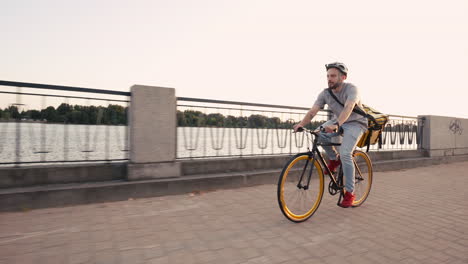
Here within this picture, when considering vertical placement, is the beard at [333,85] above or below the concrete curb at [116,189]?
above

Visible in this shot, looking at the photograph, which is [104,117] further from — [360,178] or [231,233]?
[360,178]

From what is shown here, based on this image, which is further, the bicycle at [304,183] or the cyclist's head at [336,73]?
the cyclist's head at [336,73]

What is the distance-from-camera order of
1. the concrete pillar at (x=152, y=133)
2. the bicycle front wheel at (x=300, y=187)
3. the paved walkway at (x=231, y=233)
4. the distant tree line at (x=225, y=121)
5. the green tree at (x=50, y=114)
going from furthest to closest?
the distant tree line at (x=225, y=121)
the concrete pillar at (x=152, y=133)
the green tree at (x=50, y=114)
the bicycle front wheel at (x=300, y=187)
the paved walkway at (x=231, y=233)

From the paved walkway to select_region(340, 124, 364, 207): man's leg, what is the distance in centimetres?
37

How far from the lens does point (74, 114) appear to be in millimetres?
4742

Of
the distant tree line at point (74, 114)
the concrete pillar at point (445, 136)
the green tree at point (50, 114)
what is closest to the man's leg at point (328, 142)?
the distant tree line at point (74, 114)

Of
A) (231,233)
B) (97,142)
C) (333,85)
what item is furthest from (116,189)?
(333,85)

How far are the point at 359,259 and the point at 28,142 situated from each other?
4745 millimetres

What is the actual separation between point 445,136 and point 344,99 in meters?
10.1

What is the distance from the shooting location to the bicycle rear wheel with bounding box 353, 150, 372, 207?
14.5ft

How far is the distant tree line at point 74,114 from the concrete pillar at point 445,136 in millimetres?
10664

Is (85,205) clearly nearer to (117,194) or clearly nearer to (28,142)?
(117,194)

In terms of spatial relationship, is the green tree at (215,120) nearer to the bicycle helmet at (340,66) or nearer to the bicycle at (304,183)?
the bicycle at (304,183)

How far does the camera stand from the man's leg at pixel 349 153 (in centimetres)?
381
